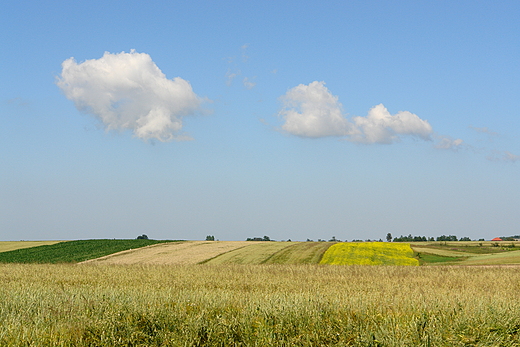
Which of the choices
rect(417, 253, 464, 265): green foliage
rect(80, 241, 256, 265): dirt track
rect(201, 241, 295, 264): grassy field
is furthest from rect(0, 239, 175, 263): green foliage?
rect(417, 253, 464, 265): green foliage

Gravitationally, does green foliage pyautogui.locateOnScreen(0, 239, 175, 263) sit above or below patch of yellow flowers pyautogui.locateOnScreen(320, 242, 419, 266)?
above

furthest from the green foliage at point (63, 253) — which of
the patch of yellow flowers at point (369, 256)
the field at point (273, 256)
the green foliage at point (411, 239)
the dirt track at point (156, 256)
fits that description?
the green foliage at point (411, 239)

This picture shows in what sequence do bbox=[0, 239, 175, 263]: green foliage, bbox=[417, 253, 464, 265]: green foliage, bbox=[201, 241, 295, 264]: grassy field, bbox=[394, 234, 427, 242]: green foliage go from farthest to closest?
bbox=[394, 234, 427, 242]: green foliage, bbox=[0, 239, 175, 263]: green foliage, bbox=[417, 253, 464, 265]: green foliage, bbox=[201, 241, 295, 264]: grassy field

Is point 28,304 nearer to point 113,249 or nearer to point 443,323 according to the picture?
point 443,323

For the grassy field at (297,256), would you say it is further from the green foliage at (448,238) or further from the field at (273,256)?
the green foliage at (448,238)

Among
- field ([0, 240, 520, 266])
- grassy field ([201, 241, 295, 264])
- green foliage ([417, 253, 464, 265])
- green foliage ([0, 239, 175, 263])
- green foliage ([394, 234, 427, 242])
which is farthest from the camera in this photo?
green foliage ([394, 234, 427, 242])

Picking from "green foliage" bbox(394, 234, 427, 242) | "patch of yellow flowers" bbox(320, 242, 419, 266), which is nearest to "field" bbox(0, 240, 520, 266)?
"patch of yellow flowers" bbox(320, 242, 419, 266)

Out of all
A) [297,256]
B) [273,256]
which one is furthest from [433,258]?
[273,256]

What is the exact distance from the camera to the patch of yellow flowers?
41438mm

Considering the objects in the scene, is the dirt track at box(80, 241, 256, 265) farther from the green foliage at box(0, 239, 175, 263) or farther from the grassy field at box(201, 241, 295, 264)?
the green foliage at box(0, 239, 175, 263)

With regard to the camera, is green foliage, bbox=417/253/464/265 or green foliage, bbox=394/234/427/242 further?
green foliage, bbox=394/234/427/242

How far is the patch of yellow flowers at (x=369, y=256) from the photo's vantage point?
136 feet

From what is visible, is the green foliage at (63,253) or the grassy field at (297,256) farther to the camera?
the green foliage at (63,253)

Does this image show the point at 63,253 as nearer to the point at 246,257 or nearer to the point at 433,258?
the point at 246,257
